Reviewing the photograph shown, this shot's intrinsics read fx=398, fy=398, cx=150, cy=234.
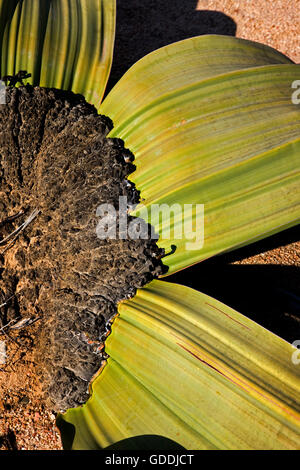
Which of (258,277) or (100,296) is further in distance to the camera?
(258,277)

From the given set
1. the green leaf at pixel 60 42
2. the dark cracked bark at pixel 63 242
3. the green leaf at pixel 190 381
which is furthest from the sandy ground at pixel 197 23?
the green leaf at pixel 190 381

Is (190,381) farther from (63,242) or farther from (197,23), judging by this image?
(197,23)

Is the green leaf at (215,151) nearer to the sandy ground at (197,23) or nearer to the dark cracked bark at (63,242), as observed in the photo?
the dark cracked bark at (63,242)

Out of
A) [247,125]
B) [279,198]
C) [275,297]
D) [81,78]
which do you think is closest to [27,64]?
[81,78]

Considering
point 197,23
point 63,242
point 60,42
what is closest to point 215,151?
point 63,242

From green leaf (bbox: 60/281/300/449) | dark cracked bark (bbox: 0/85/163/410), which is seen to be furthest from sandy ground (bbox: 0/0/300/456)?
green leaf (bbox: 60/281/300/449)

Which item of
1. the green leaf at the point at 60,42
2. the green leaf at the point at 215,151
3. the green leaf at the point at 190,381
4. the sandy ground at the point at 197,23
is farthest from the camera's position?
the sandy ground at the point at 197,23

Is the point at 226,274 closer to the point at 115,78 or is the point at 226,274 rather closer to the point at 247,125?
the point at 247,125
